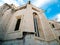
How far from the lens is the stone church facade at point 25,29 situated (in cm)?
1168

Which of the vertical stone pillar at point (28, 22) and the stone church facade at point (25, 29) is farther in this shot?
the vertical stone pillar at point (28, 22)

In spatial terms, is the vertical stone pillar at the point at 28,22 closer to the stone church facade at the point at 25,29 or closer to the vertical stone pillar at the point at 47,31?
the stone church facade at the point at 25,29

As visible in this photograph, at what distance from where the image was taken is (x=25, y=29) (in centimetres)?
1210

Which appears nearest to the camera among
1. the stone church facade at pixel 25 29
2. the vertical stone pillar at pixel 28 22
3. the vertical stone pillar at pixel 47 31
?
the stone church facade at pixel 25 29

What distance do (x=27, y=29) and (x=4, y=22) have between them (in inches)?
142

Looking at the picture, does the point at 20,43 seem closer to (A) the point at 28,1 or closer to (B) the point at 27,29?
(B) the point at 27,29

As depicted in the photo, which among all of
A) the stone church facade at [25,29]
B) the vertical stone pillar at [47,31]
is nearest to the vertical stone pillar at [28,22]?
the stone church facade at [25,29]

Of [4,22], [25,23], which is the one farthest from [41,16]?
[4,22]

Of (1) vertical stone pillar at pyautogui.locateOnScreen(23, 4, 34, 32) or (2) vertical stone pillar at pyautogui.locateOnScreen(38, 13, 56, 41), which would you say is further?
(2) vertical stone pillar at pyautogui.locateOnScreen(38, 13, 56, 41)

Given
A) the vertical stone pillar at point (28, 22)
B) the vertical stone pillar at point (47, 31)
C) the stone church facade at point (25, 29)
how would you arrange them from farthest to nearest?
1. the vertical stone pillar at point (47, 31)
2. the vertical stone pillar at point (28, 22)
3. the stone church facade at point (25, 29)

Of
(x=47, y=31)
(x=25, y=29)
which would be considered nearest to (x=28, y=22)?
(x=25, y=29)

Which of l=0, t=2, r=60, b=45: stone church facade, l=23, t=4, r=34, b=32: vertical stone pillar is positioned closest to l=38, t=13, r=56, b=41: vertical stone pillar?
l=0, t=2, r=60, b=45: stone church facade

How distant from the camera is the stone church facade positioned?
11682 millimetres

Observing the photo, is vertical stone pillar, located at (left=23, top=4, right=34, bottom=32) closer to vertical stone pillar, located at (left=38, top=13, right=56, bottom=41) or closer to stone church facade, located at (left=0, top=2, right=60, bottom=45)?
stone church facade, located at (left=0, top=2, right=60, bottom=45)
